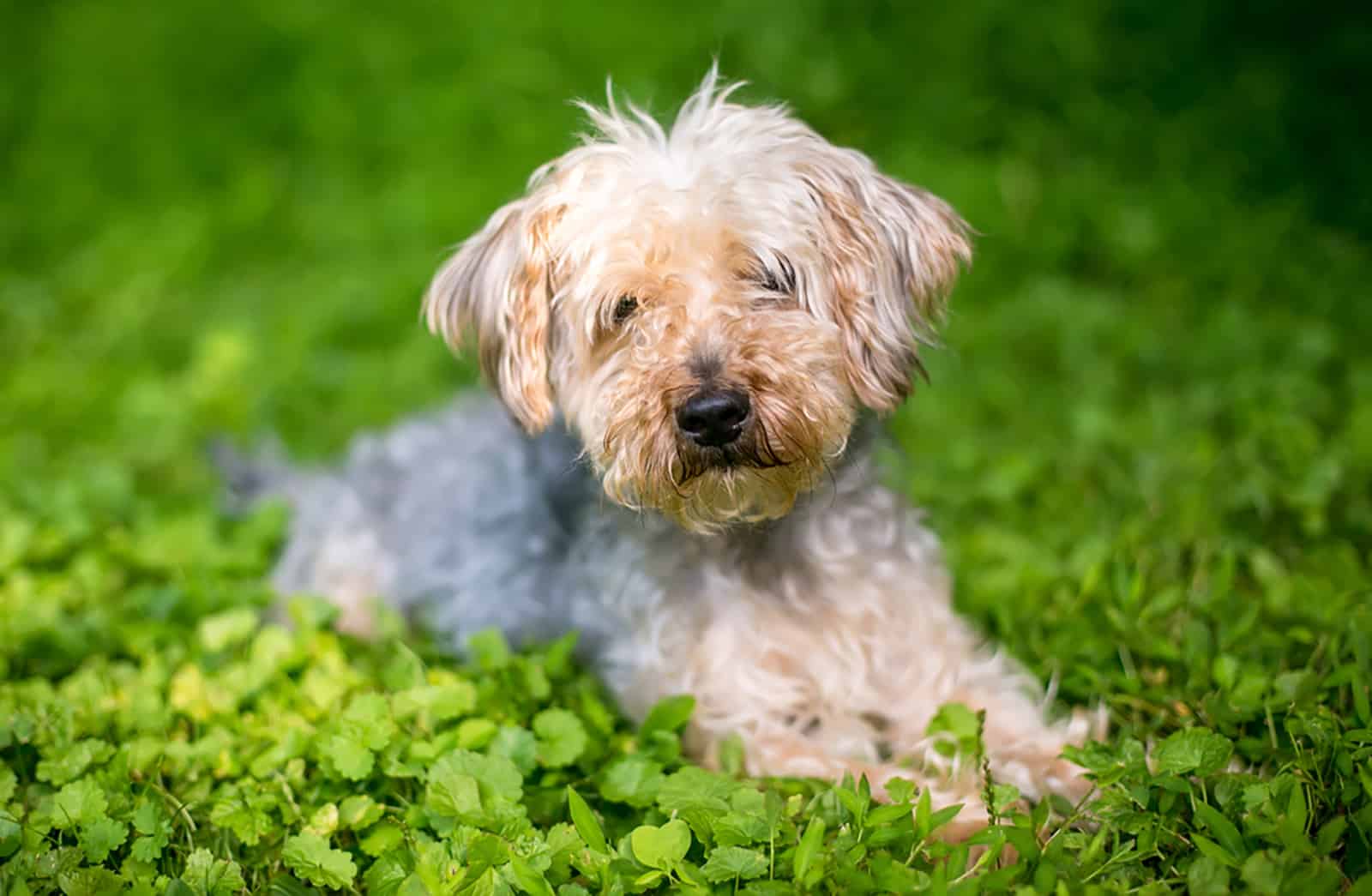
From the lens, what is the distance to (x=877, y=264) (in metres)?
3.05

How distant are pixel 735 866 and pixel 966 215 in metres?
4.57

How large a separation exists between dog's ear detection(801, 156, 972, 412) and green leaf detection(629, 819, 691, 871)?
1.12m

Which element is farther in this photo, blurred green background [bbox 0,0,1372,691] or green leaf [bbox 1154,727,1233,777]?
blurred green background [bbox 0,0,1372,691]

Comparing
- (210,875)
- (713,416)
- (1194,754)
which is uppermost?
(713,416)

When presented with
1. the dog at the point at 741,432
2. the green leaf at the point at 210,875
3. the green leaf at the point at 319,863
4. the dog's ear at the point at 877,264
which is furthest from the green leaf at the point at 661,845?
the dog's ear at the point at 877,264

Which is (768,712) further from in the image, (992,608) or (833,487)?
(992,608)

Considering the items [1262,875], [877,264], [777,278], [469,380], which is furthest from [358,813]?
[469,380]

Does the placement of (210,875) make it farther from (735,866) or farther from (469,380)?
(469,380)

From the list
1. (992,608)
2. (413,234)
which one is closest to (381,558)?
(992,608)

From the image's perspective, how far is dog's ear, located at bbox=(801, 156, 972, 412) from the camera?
9.93 ft

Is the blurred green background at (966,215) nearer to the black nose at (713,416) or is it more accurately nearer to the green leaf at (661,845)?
the black nose at (713,416)

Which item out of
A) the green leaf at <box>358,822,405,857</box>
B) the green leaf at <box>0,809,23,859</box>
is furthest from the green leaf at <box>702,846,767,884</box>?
the green leaf at <box>0,809,23,859</box>

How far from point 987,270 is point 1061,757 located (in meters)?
3.81

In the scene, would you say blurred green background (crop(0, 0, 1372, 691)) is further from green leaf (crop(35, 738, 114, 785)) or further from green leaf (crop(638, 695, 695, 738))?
green leaf (crop(35, 738, 114, 785))
